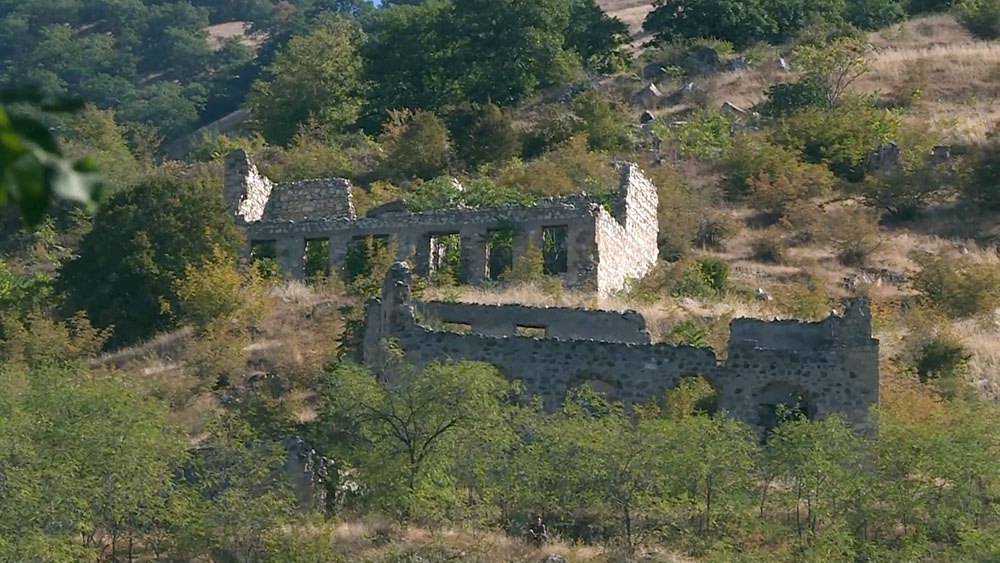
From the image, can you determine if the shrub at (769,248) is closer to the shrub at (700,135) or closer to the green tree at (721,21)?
the shrub at (700,135)

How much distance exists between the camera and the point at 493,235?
3316 centimetres

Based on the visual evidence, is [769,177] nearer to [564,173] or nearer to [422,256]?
[564,173]

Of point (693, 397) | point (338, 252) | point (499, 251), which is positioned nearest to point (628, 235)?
point (499, 251)

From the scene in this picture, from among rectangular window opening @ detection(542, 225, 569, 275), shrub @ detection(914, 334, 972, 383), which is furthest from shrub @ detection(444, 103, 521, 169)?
shrub @ detection(914, 334, 972, 383)

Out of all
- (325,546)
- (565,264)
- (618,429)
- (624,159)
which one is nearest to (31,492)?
(325,546)

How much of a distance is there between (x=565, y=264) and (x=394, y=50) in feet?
63.8

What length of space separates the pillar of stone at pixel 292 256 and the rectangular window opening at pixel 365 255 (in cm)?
87

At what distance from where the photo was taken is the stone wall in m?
27.1

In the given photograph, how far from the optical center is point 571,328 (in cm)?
2722

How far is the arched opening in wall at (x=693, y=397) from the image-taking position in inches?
993

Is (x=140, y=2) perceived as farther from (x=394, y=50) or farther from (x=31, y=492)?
(x=31, y=492)

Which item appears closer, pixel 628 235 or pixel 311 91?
pixel 628 235

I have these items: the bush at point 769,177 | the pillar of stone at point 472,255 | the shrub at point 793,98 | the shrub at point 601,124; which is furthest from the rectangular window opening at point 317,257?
the shrub at point 793,98

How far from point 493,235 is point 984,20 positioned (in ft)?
96.8
